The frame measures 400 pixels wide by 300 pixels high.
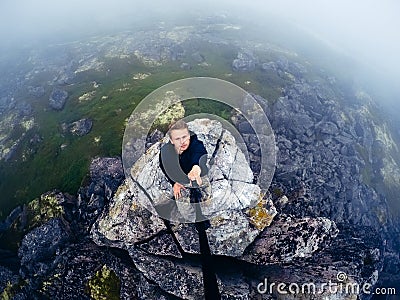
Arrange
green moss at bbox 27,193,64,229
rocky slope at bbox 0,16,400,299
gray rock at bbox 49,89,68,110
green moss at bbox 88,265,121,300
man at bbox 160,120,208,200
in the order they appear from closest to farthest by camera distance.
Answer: man at bbox 160,120,208,200
rocky slope at bbox 0,16,400,299
green moss at bbox 88,265,121,300
green moss at bbox 27,193,64,229
gray rock at bbox 49,89,68,110

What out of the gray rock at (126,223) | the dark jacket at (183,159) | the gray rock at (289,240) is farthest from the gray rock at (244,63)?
the dark jacket at (183,159)

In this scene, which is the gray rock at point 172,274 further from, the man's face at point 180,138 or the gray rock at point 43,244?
the gray rock at point 43,244

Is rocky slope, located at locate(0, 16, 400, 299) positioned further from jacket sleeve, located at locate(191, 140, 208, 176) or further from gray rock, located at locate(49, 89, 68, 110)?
jacket sleeve, located at locate(191, 140, 208, 176)

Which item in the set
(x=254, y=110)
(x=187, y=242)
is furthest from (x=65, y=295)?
(x=254, y=110)

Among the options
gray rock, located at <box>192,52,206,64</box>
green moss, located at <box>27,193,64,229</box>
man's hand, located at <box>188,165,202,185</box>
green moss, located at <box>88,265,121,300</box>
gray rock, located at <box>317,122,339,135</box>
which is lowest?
green moss, located at <box>27,193,64,229</box>

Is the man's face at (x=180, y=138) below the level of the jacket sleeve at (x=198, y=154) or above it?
above

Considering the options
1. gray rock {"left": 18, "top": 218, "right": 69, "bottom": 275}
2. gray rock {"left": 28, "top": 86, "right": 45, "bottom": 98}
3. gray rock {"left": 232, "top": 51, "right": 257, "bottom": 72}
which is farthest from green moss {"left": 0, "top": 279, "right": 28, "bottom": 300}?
gray rock {"left": 232, "top": 51, "right": 257, "bottom": 72}

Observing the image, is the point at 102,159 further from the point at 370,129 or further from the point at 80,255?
the point at 370,129

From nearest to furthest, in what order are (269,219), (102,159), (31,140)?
(269,219) → (102,159) → (31,140)
